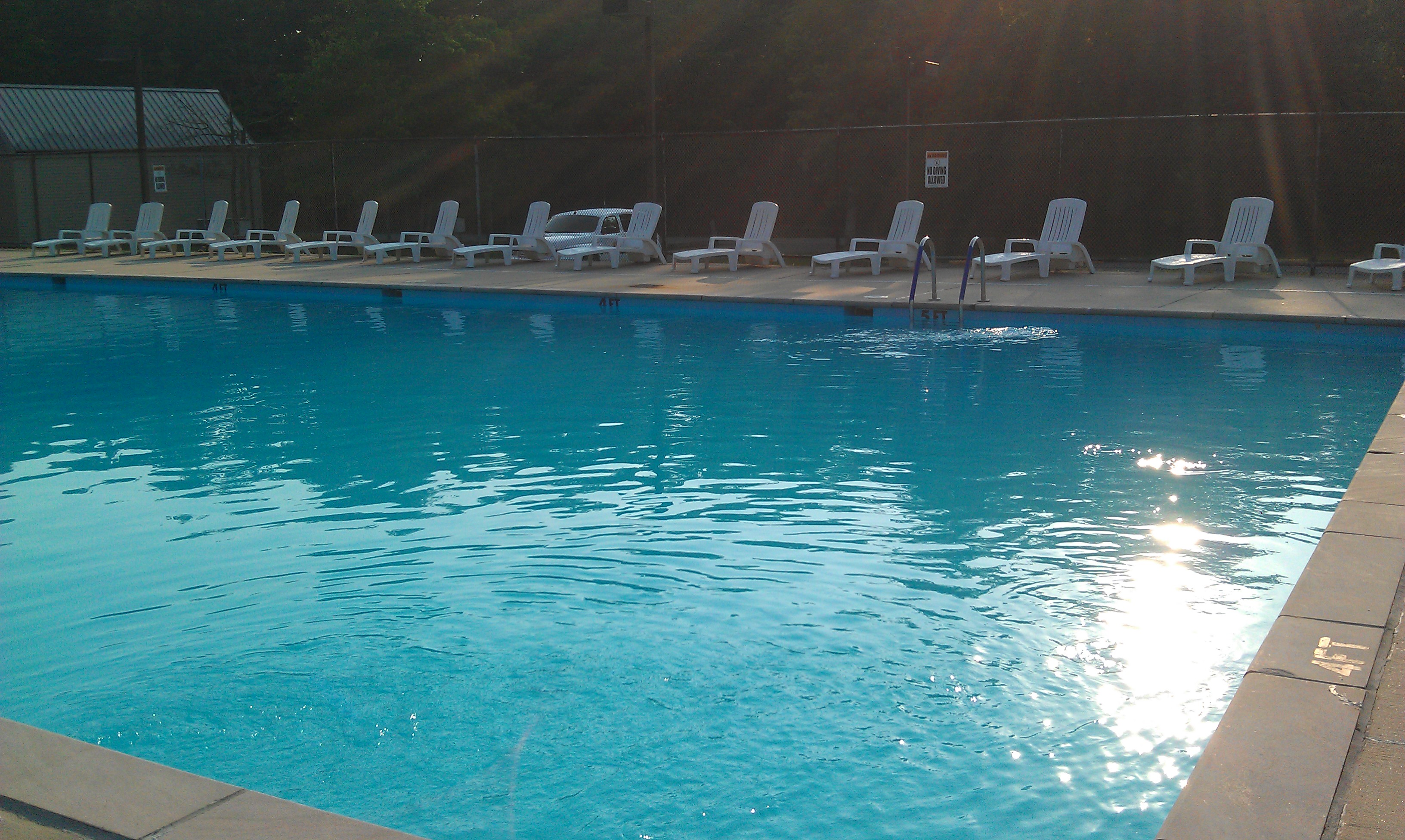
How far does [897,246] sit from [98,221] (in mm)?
15871

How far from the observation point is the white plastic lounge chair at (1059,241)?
14.9 meters

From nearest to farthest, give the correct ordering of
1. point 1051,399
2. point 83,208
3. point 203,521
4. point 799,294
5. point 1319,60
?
point 203,521, point 1051,399, point 799,294, point 1319,60, point 83,208

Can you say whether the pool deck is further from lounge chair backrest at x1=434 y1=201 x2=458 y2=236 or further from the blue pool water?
the blue pool water

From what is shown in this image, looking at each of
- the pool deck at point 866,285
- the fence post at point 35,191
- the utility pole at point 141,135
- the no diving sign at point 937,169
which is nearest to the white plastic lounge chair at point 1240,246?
the pool deck at point 866,285

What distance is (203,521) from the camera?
6.00 m

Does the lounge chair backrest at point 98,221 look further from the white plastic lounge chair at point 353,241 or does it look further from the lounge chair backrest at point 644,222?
the lounge chair backrest at point 644,222

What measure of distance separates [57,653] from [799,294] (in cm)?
999

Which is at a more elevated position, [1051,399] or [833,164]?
[833,164]

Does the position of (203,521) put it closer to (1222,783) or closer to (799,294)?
(1222,783)

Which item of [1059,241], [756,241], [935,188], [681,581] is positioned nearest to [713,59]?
[935,188]

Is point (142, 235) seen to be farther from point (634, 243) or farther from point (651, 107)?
point (651, 107)

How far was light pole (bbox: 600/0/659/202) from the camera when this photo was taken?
1590 cm

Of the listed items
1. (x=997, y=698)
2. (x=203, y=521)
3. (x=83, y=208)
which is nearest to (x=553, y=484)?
(x=203, y=521)

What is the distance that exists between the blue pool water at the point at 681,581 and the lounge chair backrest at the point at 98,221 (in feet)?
48.0
